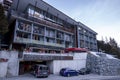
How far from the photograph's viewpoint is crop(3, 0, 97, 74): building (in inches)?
1096

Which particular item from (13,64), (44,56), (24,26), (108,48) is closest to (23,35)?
(24,26)

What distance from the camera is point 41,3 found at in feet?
124

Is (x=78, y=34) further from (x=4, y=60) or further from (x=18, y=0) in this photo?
(x=4, y=60)

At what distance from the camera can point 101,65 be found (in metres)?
34.3

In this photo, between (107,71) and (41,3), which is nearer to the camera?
(107,71)

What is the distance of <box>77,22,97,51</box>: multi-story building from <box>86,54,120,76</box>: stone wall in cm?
1622

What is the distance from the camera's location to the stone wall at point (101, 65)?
33.9 m

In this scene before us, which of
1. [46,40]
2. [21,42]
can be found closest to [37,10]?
[46,40]

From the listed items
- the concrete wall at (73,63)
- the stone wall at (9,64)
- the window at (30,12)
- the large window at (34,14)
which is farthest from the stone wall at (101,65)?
the stone wall at (9,64)

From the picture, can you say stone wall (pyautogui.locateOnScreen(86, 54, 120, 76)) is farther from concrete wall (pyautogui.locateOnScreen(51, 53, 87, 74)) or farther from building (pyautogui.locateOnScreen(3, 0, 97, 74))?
building (pyautogui.locateOnScreen(3, 0, 97, 74))

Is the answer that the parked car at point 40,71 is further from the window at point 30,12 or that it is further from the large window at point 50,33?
the window at point 30,12

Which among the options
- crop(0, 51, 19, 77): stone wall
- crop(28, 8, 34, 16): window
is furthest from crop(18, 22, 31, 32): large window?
crop(0, 51, 19, 77): stone wall

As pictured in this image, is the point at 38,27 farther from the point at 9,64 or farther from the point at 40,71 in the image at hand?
the point at 40,71

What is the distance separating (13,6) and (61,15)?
1555 cm
